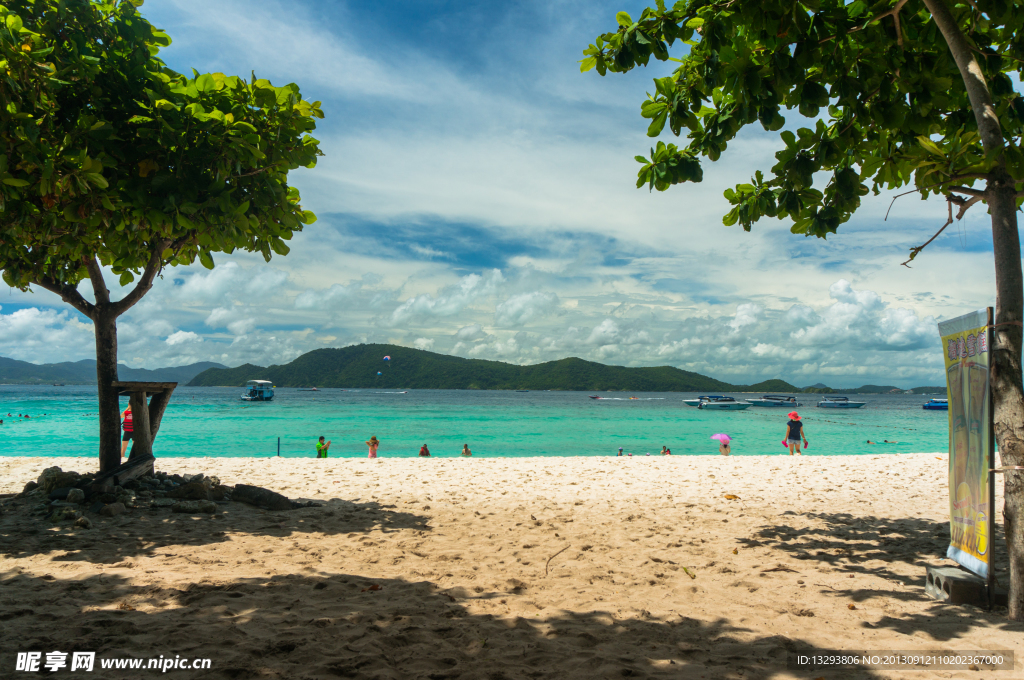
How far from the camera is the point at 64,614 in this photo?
366cm

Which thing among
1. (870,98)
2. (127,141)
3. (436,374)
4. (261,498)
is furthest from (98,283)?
(436,374)

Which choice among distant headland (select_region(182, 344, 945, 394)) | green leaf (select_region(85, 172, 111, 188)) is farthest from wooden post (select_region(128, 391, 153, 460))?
distant headland (select_region(182, 344, 945, 394))

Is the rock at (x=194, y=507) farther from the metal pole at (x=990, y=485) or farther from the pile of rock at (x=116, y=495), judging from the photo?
the metal pole at (x=990, y=485)

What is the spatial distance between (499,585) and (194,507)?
16.8 feet

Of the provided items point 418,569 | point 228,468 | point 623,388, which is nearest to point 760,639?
point 418,569

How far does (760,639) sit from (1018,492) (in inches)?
94.6

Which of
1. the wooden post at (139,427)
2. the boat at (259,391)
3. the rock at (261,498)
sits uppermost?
the wooden post at (139,427)

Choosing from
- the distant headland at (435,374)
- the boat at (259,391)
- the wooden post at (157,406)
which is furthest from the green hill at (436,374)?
the wooden post at (157,406)

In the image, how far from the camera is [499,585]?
191 inches

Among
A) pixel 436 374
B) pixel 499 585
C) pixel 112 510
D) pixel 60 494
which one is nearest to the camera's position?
pixel 499 585

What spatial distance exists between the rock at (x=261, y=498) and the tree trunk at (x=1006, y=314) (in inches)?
337

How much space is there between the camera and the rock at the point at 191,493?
782 centimetres

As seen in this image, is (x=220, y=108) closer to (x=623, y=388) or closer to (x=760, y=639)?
(x=760, y=639)

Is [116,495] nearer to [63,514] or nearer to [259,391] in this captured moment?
[63,514]
